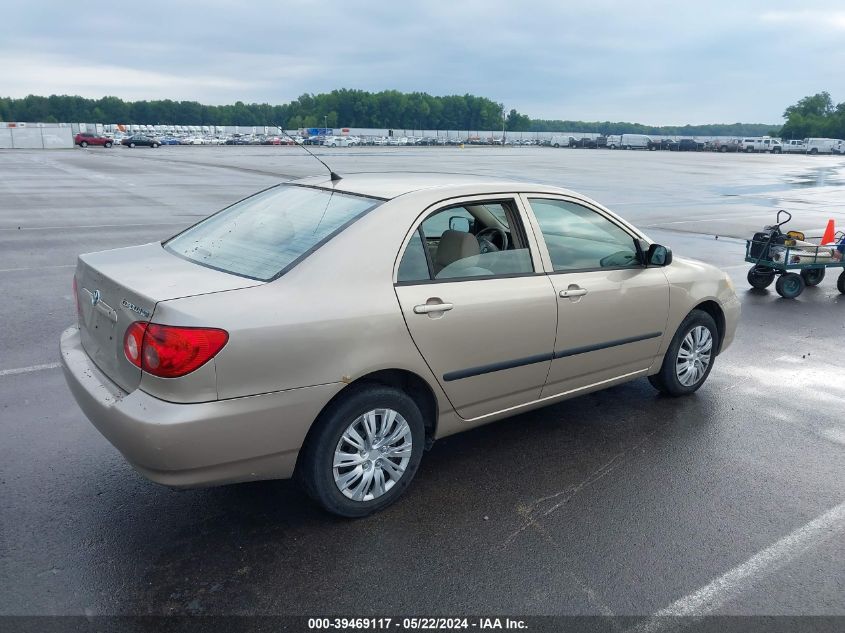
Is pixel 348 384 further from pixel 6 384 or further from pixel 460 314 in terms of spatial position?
pixel 6 384

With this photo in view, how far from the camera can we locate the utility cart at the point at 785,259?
Answer: 8.96 m

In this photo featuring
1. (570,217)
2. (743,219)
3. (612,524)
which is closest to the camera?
(612,524)

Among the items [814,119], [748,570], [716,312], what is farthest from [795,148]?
[748,570]

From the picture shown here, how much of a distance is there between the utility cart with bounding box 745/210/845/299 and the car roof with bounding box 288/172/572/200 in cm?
562

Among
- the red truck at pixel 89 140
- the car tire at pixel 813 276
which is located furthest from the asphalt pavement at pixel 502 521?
the red truck at pixel 89 140

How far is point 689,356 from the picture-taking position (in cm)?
534

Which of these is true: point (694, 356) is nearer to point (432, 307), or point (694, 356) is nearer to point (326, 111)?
point (432, 307)

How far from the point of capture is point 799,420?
5051 millimetres

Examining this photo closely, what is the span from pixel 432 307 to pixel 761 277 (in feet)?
24.0

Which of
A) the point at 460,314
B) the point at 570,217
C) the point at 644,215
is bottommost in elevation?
the point at 644,215

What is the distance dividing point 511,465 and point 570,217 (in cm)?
167

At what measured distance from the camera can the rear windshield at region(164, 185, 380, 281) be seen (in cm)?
362

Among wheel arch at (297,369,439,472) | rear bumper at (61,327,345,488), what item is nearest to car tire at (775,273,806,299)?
wheel arch at (297,369,439,472)

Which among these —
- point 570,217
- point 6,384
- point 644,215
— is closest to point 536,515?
point 570,217
